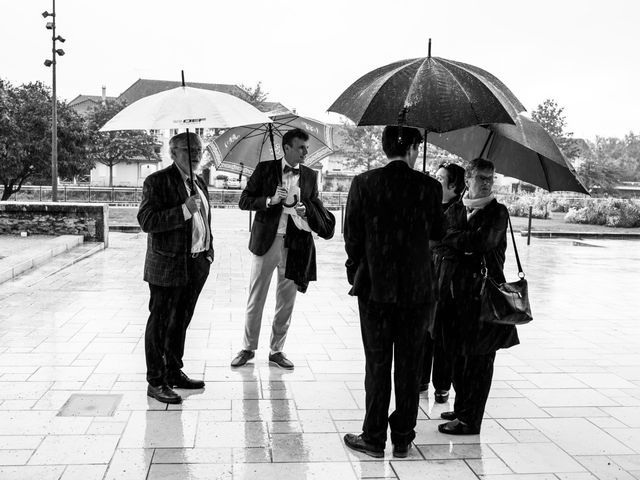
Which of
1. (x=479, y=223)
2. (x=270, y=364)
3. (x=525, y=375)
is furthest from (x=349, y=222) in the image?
Result: (x=525, y=375)

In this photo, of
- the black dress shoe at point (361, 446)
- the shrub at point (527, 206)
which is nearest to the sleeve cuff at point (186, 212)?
the black dress shoe at point (361, 446)

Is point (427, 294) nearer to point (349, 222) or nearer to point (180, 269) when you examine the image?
point (349, 222)

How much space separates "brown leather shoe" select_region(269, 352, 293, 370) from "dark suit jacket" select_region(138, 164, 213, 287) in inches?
52.9

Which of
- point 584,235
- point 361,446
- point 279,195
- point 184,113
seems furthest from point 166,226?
point 584,235

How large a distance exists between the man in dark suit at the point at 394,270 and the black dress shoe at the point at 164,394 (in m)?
1.37

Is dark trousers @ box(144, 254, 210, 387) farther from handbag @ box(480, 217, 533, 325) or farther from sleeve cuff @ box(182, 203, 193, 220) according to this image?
handbag @ box(480, 217, 533, 325)

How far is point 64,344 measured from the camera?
19.0 ft

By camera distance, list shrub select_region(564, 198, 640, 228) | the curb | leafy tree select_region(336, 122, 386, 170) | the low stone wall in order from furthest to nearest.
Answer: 1. leafy tree select_region(336, 122, 386, 170)
2. shrub select_region(564, 198, 640, 228)
3. the curb
4. the low stone wall

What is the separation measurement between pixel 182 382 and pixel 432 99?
8.79ft

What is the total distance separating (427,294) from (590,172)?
51359 mm

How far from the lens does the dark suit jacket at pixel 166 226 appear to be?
417cm

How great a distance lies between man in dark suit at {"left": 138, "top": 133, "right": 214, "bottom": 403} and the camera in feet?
13.8

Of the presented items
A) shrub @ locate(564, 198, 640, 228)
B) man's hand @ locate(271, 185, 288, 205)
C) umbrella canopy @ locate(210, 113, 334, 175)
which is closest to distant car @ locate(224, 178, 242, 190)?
shrub @ locate(564, 198, 640, 228)

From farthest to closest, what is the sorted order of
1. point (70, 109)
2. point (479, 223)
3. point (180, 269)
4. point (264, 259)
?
point (70, 109), point (264, 259), point (180, 269), point (479, 223)
